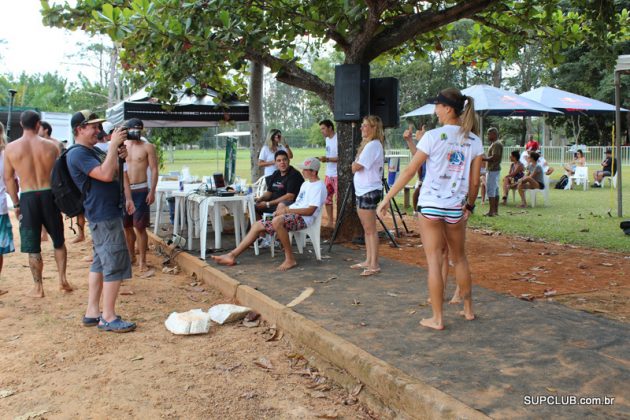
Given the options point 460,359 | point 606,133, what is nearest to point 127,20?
point 460,359

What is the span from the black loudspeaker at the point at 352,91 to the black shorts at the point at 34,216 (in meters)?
3.93

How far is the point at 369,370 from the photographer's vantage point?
12.2 ft

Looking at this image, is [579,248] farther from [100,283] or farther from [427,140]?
[100,283]

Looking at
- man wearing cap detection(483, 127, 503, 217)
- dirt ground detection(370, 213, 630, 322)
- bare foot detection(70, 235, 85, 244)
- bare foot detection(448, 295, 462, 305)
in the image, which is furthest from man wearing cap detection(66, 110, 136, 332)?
man wearing cap detection(483, 127, 503, 217)

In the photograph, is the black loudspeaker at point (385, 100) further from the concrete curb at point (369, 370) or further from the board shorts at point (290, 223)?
the concrete curb at point (369, 370)

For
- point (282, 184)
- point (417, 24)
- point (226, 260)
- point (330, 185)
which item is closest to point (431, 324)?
point (226, 260)

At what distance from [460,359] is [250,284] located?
9.34ft

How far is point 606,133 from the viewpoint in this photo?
3325 cm

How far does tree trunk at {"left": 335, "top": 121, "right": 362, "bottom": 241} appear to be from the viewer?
28.1ft

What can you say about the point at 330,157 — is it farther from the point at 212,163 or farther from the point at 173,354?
the point at 212,163

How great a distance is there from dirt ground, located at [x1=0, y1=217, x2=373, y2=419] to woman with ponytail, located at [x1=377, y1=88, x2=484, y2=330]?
1.27 m

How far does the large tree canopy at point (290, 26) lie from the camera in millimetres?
7039

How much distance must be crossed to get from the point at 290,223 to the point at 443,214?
114 inches

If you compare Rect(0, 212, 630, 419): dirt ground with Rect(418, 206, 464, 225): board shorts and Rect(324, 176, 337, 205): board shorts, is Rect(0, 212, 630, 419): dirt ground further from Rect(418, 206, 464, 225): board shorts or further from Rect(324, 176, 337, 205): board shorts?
Rect(324, 176, 337, 205): board shorts
